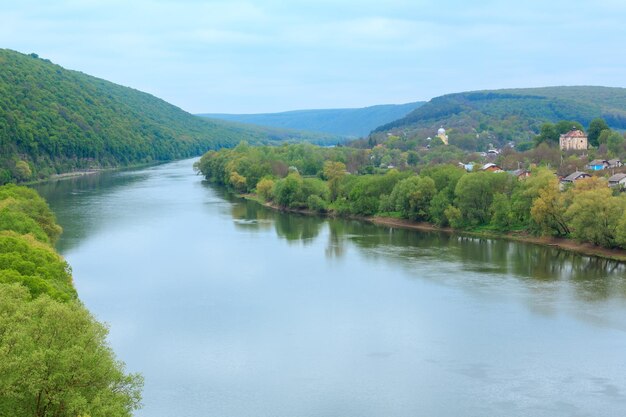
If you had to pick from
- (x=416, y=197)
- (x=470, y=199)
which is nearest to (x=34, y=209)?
(x=416, y=197)

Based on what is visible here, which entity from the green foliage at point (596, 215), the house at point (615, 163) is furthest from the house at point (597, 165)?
the green foliage at point (596, 215)

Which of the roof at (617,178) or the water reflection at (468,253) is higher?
the roof at (617,178)

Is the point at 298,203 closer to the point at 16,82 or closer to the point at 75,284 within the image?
the point at 75,284

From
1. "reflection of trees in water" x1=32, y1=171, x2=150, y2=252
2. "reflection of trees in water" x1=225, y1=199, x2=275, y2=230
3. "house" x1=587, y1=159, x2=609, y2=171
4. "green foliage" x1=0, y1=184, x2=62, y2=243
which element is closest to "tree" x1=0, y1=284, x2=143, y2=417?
"green foliage" x1=0, y1=184, x2=62, y2=243

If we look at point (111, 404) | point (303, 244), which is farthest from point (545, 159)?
point (111, 404)

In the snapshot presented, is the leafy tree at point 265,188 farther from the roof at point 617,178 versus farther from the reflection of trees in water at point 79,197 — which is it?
the roof at point 617,178

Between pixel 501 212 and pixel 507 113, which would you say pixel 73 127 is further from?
pixel 507 113

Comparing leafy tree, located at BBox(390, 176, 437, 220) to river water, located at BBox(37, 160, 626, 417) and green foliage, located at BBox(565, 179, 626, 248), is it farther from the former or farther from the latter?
green foliage, located at BBox(565, 179, 626, 248)
